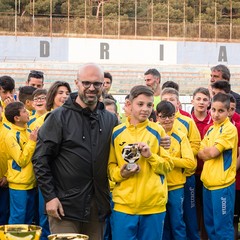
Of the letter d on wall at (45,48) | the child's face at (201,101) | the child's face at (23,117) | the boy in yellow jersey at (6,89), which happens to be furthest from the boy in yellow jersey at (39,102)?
the letter d on wall at (45,48)

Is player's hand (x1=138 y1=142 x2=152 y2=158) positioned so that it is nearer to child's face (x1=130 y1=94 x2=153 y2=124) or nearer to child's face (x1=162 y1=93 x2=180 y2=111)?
child's face (x1=130 y1=94 x2=153 y2=124)

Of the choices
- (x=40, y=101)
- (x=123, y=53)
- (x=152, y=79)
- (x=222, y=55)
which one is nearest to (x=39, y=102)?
(x=40, y=101)

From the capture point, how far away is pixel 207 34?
4222cm

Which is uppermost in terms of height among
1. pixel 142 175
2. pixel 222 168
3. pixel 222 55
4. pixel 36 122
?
pixel 222 55

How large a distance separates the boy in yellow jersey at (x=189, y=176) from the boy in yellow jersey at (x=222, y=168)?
26 centimetres

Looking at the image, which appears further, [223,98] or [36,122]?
[36,122]

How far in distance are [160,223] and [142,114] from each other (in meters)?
0.83

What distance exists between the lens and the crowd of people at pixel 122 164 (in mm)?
4621

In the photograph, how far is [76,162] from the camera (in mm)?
4605

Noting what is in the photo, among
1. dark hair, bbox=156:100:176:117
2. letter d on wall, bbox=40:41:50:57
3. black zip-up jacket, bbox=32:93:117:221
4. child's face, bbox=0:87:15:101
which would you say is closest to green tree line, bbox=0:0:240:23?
letter d on wall, bbox=40:41:50:57

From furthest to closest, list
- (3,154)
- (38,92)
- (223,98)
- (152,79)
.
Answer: (152,79)
(38,92)
(3,154)
(223,98)

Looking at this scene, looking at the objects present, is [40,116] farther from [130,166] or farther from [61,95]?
[130,166]

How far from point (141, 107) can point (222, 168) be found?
1.58m

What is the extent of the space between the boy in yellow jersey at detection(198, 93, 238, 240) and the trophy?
171 cm
